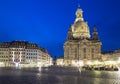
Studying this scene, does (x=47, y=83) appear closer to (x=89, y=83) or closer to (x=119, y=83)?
(x=89, y=83)

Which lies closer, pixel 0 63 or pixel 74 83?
pixel 74 83

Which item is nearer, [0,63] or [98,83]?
[98,83]

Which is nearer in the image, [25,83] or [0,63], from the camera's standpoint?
[25,83]

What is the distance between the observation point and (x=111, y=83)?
4375 cm

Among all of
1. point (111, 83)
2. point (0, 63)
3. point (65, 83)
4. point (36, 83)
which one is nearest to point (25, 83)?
point (36, 83)

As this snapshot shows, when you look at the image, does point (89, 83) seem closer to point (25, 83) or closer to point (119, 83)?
point (119, 83)

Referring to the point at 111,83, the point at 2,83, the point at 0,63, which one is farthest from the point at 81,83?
the point at 0,63

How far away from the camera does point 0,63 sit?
192 m

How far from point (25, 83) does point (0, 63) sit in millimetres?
152157

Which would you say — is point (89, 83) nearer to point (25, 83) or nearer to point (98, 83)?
point (98, 83)

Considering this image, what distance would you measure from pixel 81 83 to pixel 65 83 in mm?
1975

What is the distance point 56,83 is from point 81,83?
10.0 feet

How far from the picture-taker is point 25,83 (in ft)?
140

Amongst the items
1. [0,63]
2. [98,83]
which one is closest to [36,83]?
[98,83]
